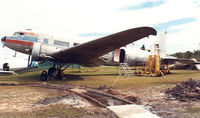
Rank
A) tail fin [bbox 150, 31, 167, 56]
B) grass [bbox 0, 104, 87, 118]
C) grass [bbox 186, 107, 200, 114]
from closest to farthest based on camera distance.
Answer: grass [bbox 0, 104, 87, 118]
grass [bbox 186, 107, 200, 114]
tail fin [bbox 150, 31, 167, 56]

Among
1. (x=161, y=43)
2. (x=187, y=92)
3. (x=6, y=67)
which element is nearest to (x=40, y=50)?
(x=187, y=92)

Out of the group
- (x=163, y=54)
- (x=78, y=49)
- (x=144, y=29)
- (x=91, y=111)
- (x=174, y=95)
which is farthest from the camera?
(x=163, y=54)

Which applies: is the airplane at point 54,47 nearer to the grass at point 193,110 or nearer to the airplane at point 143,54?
the airplane at point 143,54

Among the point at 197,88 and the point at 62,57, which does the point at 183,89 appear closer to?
the point at 197,88

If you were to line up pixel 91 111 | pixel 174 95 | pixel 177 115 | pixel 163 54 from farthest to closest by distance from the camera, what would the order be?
pixel 163 54, pixel 174 95, pixel 91 111, pixel 177 115

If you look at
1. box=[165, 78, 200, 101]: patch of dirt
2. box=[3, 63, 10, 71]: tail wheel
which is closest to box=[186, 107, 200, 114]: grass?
box=[165, 78, 200, 101]: patch of dirt

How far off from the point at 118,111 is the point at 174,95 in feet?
11.6

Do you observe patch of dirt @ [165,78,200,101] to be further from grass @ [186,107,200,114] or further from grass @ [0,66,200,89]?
grass @ [0,66,200,89]

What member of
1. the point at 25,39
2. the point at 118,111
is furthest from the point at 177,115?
the point at 25,39

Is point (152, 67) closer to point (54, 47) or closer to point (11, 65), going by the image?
point (54, 47)

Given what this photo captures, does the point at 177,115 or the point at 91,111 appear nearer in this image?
the point at 177,115

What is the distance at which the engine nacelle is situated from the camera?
40.5 feet

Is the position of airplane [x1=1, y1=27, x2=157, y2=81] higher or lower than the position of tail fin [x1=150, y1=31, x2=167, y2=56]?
lower

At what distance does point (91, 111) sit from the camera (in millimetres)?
4867
